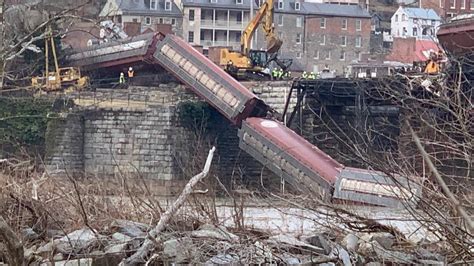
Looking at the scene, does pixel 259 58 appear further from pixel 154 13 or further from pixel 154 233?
pixel 154 233

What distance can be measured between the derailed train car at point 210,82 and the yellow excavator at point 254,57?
12.7 ft

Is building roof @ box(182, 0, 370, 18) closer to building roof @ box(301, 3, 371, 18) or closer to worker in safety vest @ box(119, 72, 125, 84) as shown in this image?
building roof @ box(301, 3, 371, 18)

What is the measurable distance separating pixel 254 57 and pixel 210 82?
7.67 meters

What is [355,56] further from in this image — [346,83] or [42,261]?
[42,261]

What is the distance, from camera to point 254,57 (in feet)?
122

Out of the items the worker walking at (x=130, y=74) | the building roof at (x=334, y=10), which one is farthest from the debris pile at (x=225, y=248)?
the building roof at (x=334, y=10)

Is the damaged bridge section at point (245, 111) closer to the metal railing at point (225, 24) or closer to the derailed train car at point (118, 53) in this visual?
the derailed train car at point (118, 53)

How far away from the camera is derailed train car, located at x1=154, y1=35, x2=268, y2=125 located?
95.3 feet

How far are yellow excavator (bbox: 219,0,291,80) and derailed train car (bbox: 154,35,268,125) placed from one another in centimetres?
388

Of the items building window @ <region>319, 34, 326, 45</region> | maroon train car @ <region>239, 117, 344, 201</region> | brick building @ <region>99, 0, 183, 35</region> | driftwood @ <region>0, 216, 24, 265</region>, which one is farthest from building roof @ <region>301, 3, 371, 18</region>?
driftwood @ <region>0, 216, 24, 265</region>

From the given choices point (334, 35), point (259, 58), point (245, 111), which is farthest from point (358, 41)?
point (245, 111)

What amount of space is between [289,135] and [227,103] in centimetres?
261

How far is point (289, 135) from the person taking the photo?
27828 mm

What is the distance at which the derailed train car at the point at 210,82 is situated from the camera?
29062mm
